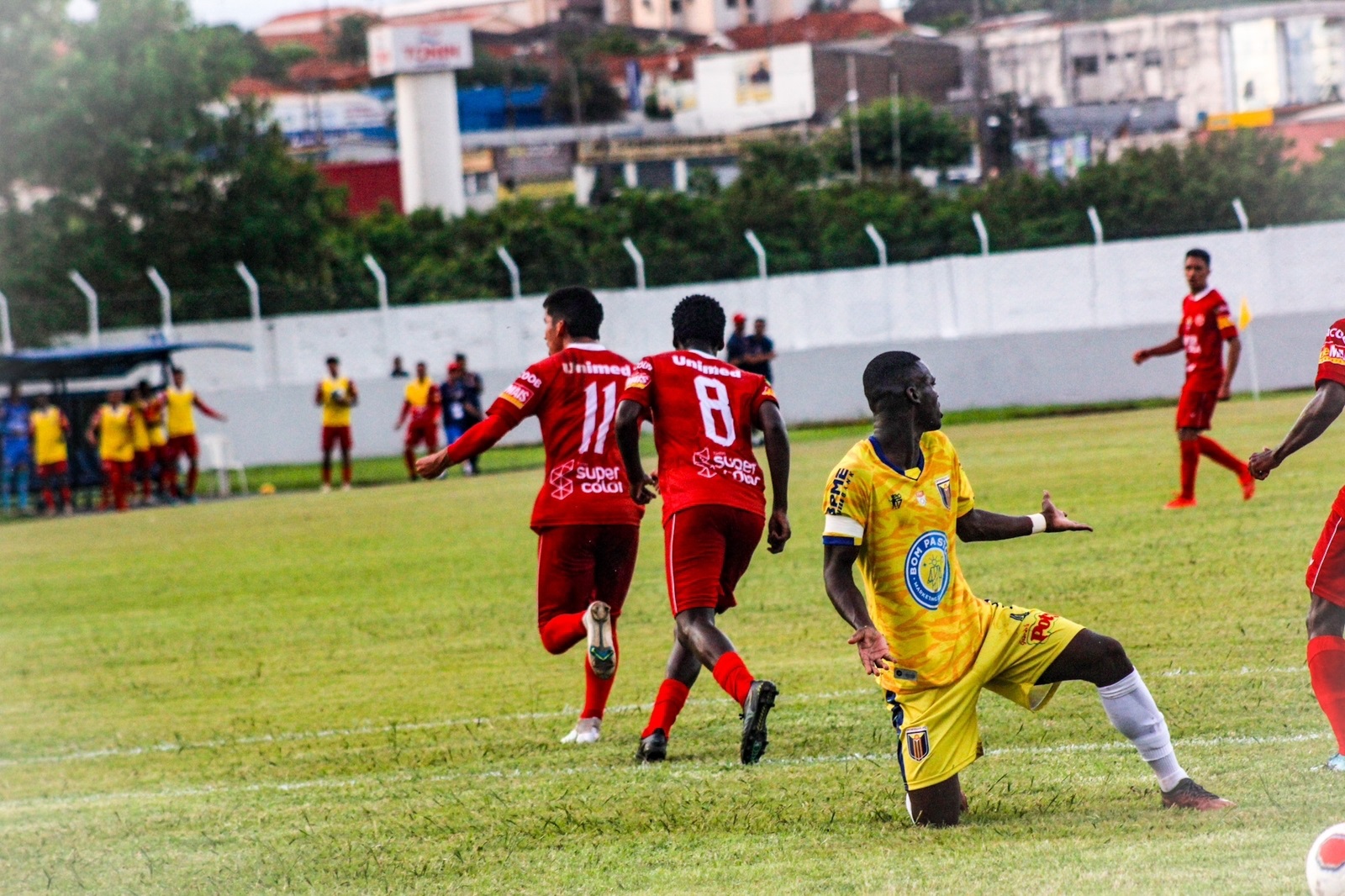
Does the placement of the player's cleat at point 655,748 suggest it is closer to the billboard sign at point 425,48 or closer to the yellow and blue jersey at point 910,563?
the yellow and blue jersey at point 910,563

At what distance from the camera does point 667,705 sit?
7.97 meters

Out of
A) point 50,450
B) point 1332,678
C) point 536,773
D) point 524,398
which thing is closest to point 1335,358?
point 1332,678

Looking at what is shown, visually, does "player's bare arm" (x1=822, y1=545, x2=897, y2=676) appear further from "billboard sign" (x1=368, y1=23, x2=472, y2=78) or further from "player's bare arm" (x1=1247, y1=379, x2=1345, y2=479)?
"billboard sign" (x1=368, y1=23, x2=472, y2=78)

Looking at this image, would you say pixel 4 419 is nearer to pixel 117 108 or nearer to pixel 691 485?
pixel 117 108

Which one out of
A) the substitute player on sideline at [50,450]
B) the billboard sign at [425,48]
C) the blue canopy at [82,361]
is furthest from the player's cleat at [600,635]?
the billboard sign at [425,48]

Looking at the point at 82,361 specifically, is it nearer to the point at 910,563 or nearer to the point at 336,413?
the point at 336,413

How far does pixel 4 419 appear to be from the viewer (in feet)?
100

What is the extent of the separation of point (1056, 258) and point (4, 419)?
19.6 metres

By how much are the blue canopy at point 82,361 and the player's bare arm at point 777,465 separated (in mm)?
23998

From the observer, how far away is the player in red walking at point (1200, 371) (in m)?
15.4

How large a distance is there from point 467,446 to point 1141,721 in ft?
10.7

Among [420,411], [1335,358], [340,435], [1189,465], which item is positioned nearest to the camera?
[1335,358]

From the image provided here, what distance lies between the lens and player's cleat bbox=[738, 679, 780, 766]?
6.71 m

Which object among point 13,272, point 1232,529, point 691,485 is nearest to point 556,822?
point 691,485
